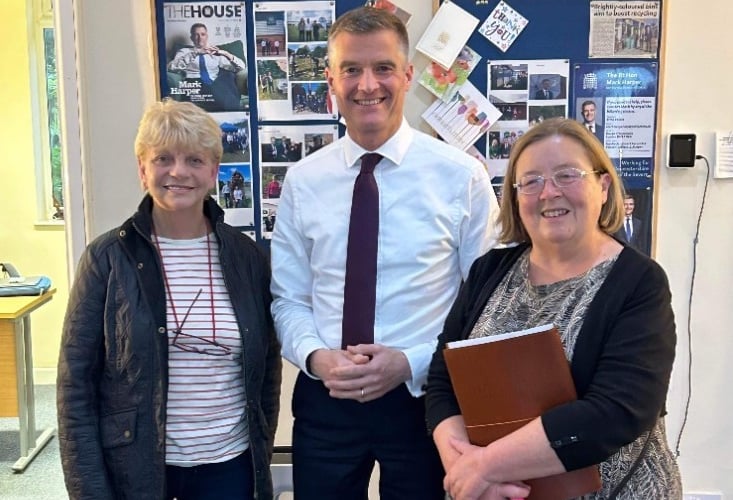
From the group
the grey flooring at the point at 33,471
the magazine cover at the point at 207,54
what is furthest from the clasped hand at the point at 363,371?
the grey flooring at the point at 33,471

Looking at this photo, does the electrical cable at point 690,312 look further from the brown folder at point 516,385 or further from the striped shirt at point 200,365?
the striped shirt at point 200,365

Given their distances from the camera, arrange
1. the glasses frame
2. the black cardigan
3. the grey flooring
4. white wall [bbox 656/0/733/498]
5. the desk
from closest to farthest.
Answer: the black cardigan
the glasses frame
white wall [bbox 656/0/733/498]
the grey flooring
the desk

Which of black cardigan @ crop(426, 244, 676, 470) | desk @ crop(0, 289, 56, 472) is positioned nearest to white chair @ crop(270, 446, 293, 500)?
black cardigan @ crop(426, 244, 676, 470)

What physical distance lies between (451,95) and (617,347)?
1264 millimetres

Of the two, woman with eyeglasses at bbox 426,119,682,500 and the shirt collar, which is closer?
woman with eyeglasses at bbox 426,119,682,500

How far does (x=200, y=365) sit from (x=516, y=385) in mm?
705

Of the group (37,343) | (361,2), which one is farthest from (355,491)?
(37,343)

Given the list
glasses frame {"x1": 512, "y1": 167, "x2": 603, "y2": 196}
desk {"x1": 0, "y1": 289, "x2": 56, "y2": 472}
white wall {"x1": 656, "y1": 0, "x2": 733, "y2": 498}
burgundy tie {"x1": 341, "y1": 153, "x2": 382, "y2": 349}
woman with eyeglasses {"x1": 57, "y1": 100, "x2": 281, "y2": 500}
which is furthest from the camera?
desk {"x1": 0, "y1": 289, "x2": 56, "y2": 472}

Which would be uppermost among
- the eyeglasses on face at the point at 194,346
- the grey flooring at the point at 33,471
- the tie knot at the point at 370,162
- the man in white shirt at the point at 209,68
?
the man in white shirt at the point at 209,68

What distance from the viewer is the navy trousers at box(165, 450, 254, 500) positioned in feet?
4.90

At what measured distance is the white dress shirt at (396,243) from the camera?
1559 mm

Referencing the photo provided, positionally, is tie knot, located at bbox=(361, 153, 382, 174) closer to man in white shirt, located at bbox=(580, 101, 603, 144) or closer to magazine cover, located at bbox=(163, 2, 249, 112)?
magazine cover, located at bbox=(163, 2, 249, 112)

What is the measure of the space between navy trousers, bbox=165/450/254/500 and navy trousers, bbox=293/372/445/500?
136 mm

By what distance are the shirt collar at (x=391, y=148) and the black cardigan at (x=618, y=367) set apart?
2.01 feet
